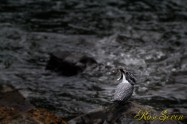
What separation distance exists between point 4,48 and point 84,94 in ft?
11.1

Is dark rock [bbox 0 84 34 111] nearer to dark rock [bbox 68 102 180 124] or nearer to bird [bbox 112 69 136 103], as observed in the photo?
dark rock [bbox 68 102 180 124]

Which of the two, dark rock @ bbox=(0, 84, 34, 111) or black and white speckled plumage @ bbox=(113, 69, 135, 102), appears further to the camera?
dark rock @ bbox=(0, 84, 34, 111)

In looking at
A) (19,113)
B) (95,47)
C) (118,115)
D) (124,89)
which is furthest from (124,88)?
(95,47)

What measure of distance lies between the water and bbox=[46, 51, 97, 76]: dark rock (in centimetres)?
18

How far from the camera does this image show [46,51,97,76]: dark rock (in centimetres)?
1007

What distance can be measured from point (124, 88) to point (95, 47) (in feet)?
18.0

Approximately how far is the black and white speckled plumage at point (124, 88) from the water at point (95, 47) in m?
1.66

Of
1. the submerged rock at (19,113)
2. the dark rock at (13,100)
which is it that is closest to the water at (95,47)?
the dark rock at (13,100)

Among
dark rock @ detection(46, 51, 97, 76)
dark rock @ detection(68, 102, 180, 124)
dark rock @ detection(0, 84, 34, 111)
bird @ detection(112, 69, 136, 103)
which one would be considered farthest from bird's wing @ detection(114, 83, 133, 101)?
dark rock @ detection(46, 51, 97, 76)

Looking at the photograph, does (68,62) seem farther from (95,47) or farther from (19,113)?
(19,113)

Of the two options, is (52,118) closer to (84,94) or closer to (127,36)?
(84,94)

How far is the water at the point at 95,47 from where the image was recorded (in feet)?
28.6

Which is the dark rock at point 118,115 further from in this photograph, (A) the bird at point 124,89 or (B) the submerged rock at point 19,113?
(B) the submerged rock at point 19,113

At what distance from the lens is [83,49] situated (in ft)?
38.0
